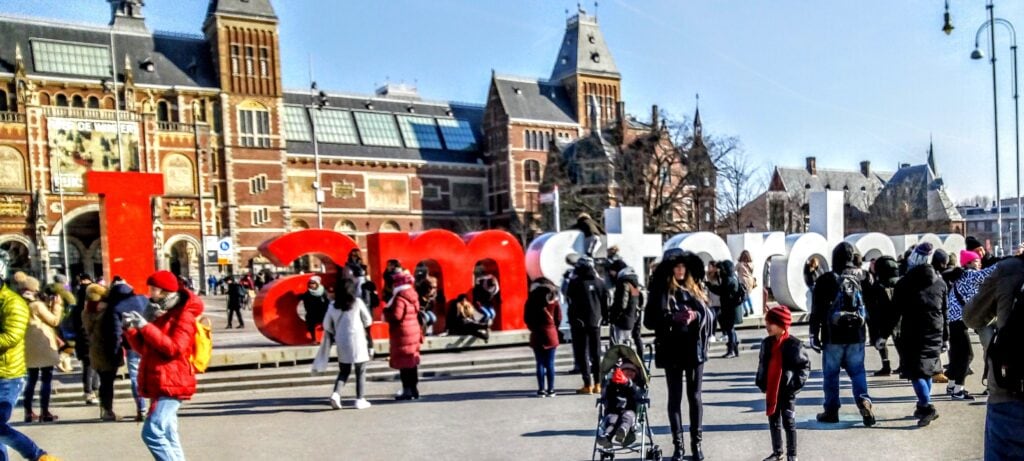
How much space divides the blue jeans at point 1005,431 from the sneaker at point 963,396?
5.05 metres

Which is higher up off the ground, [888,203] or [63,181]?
[63,181]

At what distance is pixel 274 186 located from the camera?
48406 mm

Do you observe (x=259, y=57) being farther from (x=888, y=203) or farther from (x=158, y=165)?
(x=888, y=203)

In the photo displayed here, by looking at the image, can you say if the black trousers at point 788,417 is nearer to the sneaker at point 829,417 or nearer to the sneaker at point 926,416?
the sneaker at point 829,417

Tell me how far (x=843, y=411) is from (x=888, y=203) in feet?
170

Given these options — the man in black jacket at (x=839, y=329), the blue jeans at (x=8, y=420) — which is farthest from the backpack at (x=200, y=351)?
the man in black jacket at (x=839, y=329)

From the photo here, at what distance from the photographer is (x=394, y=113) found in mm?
58375

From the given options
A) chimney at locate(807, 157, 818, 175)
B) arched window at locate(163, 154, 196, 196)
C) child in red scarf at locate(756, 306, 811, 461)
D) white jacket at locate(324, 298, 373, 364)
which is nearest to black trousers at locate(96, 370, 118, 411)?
white jacket at locate(324, 298, 373, 364)

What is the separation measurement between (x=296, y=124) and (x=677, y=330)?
51.4 meters

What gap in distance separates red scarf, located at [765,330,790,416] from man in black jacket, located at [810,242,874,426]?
4.37 ft

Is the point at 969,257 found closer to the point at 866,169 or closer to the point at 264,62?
the point at 264,62

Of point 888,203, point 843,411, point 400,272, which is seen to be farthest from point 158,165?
point 888,203

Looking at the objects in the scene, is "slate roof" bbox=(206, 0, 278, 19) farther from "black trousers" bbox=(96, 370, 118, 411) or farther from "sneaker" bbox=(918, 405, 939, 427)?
"sneaker" bbox=(918, 405, 939, 427)

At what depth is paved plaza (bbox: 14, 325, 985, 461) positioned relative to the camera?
6223 mm
